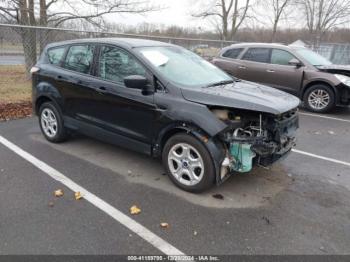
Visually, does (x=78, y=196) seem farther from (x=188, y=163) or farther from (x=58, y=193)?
(x=188, y=163)

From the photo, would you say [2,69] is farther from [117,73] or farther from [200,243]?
[200,243]

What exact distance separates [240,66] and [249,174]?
5.78m

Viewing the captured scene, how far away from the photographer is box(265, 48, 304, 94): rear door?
8750 millimetres

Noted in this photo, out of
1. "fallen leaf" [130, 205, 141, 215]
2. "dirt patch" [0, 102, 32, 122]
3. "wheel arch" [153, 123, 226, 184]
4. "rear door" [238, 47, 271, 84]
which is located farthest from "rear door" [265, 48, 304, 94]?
"fallen leaf" [130, 205, 141, 215]

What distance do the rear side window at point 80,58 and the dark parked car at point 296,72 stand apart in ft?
18.7

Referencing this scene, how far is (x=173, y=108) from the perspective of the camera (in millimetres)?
3863

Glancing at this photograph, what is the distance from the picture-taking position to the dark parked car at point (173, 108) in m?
3.68

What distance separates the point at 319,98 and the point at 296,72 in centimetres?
91

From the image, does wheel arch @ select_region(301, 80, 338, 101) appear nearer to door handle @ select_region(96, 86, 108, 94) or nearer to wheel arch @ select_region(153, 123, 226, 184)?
wheel arch @ select_region(153, 123, 226, 184)

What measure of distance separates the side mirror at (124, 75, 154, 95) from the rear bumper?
6084 millimetres

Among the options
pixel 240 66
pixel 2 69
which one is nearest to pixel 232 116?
pixel 240 66

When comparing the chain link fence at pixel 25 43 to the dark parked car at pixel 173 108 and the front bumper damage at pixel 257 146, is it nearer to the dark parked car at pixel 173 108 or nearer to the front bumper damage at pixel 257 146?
the dark parked car at pixel 173 108

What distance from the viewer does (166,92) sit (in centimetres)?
396

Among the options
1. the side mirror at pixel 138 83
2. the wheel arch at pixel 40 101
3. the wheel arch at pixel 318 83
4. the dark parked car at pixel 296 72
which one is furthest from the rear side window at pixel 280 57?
the wheel arch at pixel 40 101
